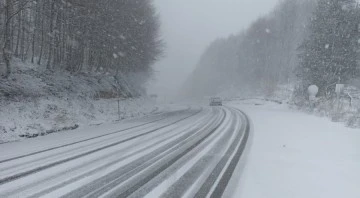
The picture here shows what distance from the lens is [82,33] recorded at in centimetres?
2441

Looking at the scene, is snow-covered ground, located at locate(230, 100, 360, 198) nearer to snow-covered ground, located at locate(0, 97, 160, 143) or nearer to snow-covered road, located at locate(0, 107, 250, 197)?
snow-covered road, located at locate(0, 107, 250, 197)

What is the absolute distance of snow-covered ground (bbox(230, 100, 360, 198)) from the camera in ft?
20.0

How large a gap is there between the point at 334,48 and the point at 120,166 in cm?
2567

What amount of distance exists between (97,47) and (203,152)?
20208 millimetres

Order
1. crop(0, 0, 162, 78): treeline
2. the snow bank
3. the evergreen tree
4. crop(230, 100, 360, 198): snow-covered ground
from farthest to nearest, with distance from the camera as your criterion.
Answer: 1. the evergreen tree
2. crop(0, 0, 162, 78): treeline
3. the snow bank
4. crop(230, 100, 360, 198): snow-covered ground

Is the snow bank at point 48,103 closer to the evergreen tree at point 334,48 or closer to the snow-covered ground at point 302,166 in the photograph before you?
the snow-covered ground at point 302,166

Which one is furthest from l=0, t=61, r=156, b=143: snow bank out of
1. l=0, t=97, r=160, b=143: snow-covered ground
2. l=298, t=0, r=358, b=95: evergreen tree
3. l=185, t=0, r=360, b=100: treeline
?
l=185, t=0, r=360, b=100: treeline

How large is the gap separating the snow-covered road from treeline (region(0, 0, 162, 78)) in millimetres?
9195

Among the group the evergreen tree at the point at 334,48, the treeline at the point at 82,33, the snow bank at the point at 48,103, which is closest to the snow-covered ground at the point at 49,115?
the snow bank at the point at 48,103

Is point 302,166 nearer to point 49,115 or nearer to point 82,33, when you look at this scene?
point 49,115

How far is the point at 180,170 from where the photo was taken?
7254 millimetres

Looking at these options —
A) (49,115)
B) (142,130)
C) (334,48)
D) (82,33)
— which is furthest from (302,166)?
(334,48)

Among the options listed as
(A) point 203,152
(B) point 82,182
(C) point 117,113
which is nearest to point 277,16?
(C) point 117,113

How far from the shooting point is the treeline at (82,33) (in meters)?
22.0
